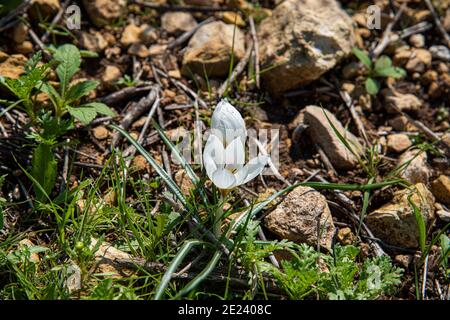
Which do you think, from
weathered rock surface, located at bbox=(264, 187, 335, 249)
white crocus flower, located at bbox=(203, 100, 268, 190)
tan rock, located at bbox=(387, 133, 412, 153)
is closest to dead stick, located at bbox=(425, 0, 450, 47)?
tan rock, located at bbox=(387, 133, 412, 153)

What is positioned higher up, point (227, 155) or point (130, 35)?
point (130, 35)

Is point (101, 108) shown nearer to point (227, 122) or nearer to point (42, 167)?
point (42, 167)

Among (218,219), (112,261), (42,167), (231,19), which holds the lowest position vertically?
(112,261)

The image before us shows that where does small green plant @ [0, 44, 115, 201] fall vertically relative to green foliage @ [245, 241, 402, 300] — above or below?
above

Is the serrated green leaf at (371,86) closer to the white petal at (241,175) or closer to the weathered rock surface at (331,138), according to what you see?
the weathered rock surface at (331,138)

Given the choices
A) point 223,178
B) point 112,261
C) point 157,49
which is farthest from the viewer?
point 157,49

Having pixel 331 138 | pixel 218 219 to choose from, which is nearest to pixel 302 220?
pixel 218 219

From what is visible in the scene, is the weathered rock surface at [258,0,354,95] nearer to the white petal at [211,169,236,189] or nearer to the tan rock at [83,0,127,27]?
the tan rock at [83,0,127,27]
